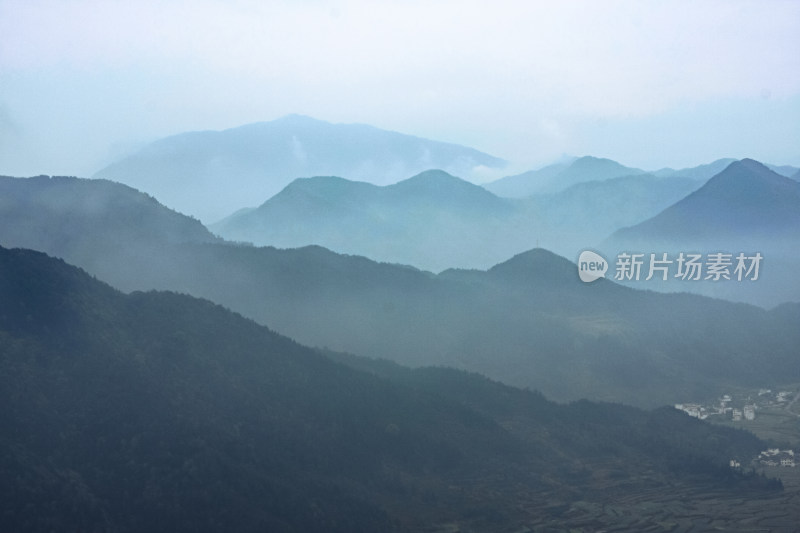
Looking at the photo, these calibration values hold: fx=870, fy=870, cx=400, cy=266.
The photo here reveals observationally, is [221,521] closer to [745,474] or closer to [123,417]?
[123,417]

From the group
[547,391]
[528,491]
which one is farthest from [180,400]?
[547,391]

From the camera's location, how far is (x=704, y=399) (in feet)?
469

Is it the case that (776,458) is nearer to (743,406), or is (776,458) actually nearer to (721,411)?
(721,411)

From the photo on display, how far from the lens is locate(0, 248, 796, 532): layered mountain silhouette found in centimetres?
6153

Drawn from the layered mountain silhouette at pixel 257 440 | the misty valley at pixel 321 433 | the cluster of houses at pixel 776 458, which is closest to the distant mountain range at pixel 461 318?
the misty valley at pixel 321 433

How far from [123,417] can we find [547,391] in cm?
8968

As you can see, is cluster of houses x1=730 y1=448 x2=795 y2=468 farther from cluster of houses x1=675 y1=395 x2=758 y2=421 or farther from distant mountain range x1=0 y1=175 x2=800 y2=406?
distant mountain range x1=0 y1=175 x2=800 y2=406

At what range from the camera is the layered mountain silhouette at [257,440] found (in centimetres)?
6153

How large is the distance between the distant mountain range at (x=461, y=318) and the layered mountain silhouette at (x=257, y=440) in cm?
4740

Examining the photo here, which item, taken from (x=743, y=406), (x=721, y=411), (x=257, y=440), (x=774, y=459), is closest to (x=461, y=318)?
(x=721, y=411)

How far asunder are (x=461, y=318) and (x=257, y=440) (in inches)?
4116

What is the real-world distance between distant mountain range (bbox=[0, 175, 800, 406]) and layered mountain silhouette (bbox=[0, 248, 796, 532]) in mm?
47401

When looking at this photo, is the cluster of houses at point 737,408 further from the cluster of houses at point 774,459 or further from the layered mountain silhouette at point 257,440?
the layered mountain silhouette at point 257,440

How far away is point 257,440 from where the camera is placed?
7369cm
